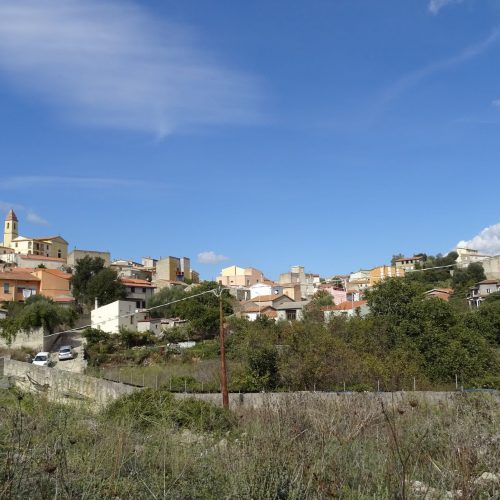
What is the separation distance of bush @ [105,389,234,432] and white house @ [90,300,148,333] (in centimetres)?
2806

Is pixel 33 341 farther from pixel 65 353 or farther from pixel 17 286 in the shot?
pixel 17 286

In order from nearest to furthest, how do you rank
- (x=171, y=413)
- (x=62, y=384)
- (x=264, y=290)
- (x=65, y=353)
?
(x=171, y=413) → (x=62, y=384) → (x=65, y=353) → (x=264, y=290)

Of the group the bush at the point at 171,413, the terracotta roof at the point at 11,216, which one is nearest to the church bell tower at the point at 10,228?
the terracotta roof at the point at 11,216

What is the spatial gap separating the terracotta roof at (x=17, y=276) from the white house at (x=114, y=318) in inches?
477

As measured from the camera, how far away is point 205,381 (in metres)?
26.1

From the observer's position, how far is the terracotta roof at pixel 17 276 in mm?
50050

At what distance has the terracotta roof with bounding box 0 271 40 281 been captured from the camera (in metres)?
50.0

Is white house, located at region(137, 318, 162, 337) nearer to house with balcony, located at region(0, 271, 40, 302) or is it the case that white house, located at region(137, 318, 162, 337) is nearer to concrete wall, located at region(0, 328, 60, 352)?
concrete wall, located at region(0, 328, 60, 352)

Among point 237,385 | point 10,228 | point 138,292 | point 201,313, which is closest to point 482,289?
point 201,313

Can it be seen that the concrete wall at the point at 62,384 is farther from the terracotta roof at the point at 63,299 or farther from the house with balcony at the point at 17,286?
the house with balcony at the point at 17,286

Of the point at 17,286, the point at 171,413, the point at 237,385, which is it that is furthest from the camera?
the point at 17,286

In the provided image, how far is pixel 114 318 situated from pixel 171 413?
36297mm

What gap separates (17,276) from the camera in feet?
169

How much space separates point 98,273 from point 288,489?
48.4 m
